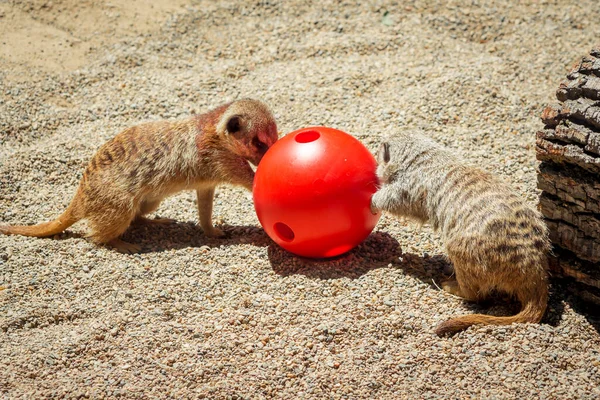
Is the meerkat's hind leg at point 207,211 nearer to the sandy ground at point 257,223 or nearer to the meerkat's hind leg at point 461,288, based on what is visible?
the sandy ground at point 257,223

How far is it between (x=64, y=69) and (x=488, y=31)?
5.04 metres

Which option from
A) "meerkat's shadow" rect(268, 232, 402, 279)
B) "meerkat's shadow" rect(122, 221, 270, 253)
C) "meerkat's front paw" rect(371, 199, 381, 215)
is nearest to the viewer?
"meerkat's front paw" rect(371, 199, 381, 215)

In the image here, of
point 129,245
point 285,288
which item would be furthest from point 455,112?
point 129,245

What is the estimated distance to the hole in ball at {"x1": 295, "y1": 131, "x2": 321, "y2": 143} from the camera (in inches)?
181

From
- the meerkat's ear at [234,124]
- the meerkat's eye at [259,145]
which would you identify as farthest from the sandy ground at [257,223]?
the meerkat's ear at [234,124]

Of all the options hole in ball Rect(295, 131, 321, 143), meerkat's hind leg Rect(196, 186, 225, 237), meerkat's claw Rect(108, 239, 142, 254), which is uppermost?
hole in ball Rect(295, 131, 321, 143)

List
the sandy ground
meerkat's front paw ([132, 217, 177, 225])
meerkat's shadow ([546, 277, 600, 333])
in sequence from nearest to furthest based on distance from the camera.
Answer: the sandy ground
meerkat's shadow ([546, 277, 600, 333])
meerkat's front paw ([132, 217, 177, 225])

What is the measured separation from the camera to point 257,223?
562 cm

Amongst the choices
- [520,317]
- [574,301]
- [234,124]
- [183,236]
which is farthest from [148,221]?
[574,301]

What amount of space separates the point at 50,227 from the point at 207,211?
1.24 meters

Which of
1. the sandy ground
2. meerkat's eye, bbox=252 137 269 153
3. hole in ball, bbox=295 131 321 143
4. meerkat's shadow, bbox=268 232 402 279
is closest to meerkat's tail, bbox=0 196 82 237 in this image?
the sandy ground

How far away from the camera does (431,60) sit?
7.43m

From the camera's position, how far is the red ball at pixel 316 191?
4395 mm

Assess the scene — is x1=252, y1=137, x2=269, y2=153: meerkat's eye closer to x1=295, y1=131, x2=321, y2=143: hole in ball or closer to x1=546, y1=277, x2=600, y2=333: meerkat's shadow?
x1=295, y1=131, x2=321, y2=143: hole in ball
